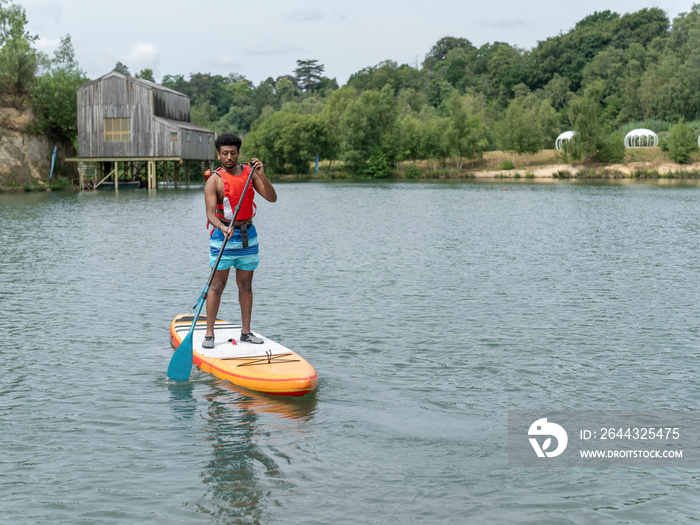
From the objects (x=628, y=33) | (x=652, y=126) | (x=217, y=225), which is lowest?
(x=217, y=225)

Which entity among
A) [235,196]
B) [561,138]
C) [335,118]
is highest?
[335,118]

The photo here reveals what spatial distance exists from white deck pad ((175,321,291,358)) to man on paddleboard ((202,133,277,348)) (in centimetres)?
62

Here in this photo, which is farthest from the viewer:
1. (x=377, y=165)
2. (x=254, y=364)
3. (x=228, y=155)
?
(x=377, y=165)

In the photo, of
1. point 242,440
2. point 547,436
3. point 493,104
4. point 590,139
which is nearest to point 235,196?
point 242,440

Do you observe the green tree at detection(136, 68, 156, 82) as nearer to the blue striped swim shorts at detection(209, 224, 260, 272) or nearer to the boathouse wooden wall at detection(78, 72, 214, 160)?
the boathouse wooden wall at detection(78, 72, 214, 160)

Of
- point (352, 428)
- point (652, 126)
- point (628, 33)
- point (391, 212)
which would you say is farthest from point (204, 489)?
point (628, 33)

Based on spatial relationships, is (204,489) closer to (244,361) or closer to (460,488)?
(460,488)

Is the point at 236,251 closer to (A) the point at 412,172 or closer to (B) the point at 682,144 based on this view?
(B) the point at 682,144

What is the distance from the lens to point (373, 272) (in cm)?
1947

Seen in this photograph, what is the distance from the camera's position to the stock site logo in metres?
7.48

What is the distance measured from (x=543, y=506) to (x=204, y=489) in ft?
9.95

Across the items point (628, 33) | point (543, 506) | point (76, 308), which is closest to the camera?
point (543, 506)

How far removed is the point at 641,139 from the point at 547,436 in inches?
4061

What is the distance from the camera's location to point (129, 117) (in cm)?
6456
